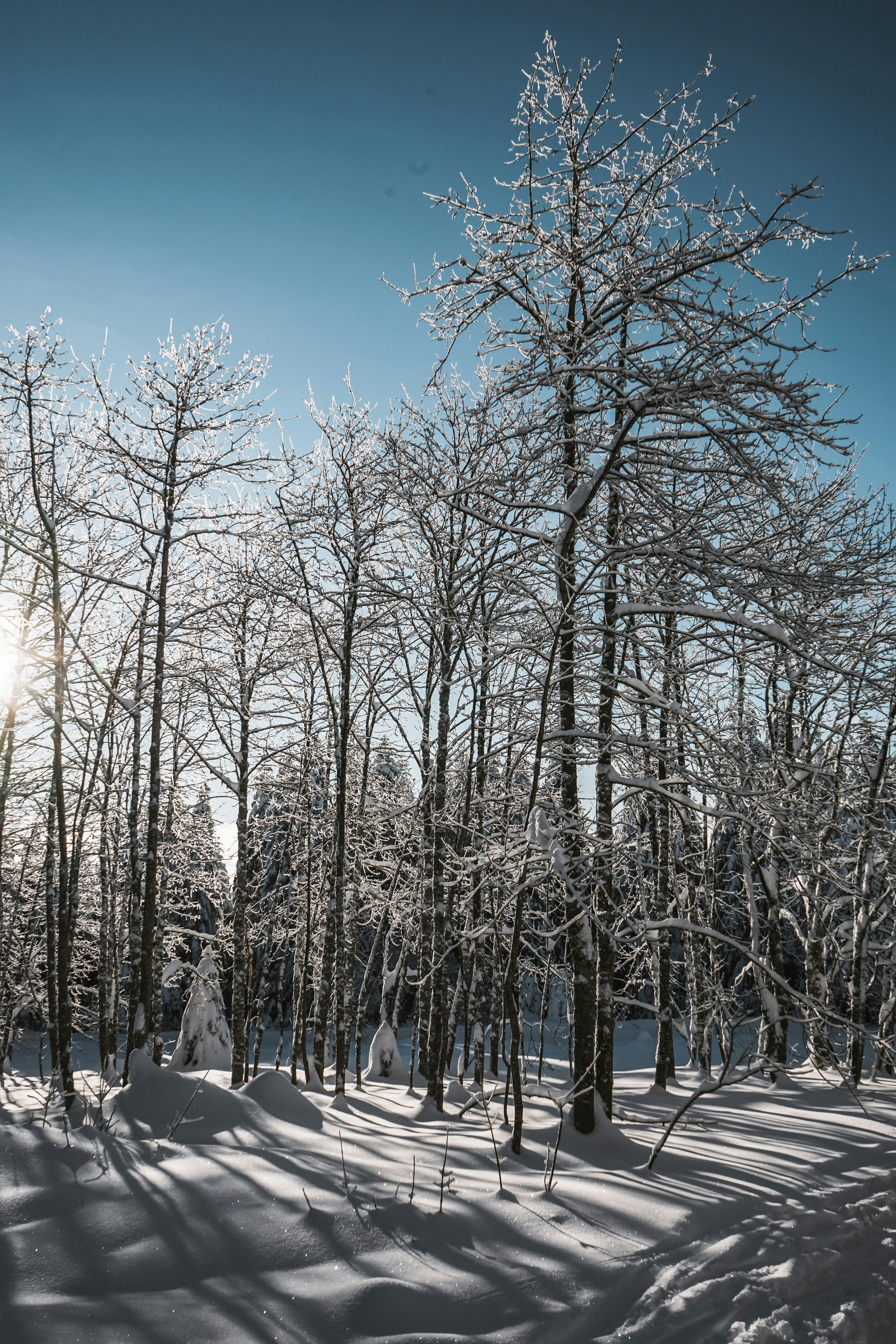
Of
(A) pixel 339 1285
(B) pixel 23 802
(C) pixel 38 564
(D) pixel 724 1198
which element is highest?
(C) pixel 38 564

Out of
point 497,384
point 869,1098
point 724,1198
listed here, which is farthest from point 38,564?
point 869,1098

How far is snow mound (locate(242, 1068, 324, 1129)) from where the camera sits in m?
6.31

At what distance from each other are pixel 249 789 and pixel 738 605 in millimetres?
9184

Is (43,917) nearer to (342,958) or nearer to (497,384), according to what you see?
(342,958)

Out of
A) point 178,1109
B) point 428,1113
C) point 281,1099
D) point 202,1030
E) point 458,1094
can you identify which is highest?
point 178,1109

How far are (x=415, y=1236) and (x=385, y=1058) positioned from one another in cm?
1341

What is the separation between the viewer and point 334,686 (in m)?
12.6

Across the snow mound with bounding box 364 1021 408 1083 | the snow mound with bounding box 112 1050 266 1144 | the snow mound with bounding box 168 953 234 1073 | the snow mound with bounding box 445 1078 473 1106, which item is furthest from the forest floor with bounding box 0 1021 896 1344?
the snow mound with bounding box 364 1021 408 1083

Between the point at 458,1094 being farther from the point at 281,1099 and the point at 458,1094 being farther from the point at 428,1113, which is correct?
the point at 281,1099

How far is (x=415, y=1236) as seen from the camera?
3662mm

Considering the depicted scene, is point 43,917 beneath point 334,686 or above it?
beneath

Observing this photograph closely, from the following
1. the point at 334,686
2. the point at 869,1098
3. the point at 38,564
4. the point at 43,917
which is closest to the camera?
the point at 869,1098

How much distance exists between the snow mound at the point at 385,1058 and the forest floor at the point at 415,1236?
10502mm

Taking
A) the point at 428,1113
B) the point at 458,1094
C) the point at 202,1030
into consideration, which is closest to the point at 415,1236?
the point at 428,1113
